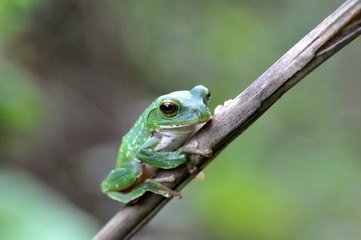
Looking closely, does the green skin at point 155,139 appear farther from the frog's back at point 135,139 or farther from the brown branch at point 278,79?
the brown branch at point 278,79

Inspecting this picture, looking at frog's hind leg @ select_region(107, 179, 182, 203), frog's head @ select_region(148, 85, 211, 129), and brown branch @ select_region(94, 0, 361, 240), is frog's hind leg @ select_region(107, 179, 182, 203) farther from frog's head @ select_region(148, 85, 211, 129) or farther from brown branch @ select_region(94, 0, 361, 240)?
frog's head @ select_region(148, 85, 211, 129)

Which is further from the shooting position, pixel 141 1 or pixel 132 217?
pixel 141 1

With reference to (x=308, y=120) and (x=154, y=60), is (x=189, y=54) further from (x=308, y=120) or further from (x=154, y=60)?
(x=308, y=120)

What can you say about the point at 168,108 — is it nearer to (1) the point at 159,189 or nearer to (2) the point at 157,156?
(2) the point at 157,156

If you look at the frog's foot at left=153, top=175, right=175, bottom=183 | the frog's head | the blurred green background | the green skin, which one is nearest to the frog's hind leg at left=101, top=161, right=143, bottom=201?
the green skin

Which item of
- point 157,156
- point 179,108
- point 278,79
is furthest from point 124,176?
point 278,79

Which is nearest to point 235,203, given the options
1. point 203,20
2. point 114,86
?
point 203,20
